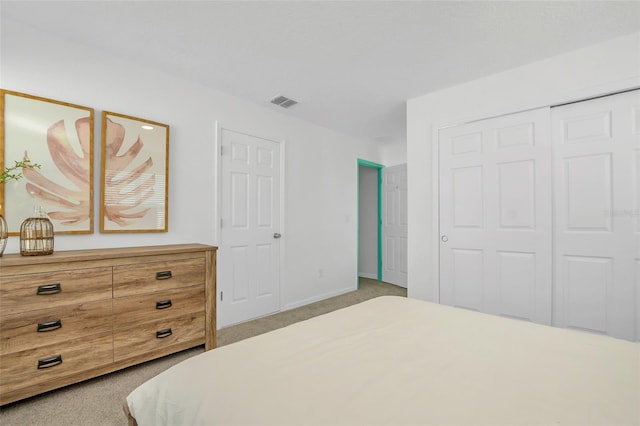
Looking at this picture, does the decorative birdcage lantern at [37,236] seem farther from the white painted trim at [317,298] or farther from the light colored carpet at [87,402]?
the white painted trim at [317,298]

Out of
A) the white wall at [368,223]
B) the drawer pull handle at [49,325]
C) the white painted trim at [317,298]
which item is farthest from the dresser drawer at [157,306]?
the white wall at [368,223]

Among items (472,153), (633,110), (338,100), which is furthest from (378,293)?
(633,110)

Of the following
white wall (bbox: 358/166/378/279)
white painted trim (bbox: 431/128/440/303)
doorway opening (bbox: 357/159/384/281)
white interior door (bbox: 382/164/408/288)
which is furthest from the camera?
white wall (bbox: 358/166/378/279)

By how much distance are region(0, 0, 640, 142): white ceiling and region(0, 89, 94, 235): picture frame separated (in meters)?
0.58

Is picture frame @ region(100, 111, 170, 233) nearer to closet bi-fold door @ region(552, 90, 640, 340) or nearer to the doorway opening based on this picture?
closet bi-fold door @ region(552, 90, 640, 340)

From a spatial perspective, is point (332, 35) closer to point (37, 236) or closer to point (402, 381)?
point (402, 381)

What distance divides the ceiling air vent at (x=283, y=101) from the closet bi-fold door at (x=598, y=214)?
2.48 metres

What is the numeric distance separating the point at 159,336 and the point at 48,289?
768 millimetres

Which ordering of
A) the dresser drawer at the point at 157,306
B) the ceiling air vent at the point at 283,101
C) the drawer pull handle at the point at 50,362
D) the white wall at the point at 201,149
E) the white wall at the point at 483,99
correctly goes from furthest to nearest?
the ceiling air vent at the point at 283,101
the white wall at the point at 483,99
the white wall at the point at 201,149
the dresser drawer at the point at 157,306
the drawer pull handle at the point at 50,362

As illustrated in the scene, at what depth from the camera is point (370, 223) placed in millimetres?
5895

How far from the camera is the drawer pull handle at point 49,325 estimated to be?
178 centimetres

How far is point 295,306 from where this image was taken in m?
3.88

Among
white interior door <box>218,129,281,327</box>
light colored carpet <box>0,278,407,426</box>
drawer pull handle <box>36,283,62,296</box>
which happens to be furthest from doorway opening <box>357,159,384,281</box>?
drawer pull handle <box>36,283,62,296</box>

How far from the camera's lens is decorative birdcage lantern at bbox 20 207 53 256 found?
188 cm
